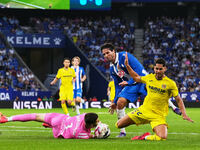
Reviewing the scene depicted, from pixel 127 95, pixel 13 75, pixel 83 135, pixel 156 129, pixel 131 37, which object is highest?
pixel 131 37

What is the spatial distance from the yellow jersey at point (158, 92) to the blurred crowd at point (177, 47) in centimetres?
2300

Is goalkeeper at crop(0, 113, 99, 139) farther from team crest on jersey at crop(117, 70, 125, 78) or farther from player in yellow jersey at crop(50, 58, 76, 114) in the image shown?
player in yellow jersey at crop(50, 58, 76, 114)

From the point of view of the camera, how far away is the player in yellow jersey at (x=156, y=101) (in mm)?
9234

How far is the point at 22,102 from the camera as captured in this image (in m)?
27.1

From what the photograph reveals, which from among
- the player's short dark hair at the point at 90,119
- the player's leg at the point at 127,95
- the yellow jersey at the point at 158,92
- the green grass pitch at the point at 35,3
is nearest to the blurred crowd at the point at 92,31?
the green grass pitch at the point at 35,3

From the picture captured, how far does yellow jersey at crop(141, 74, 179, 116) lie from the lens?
30.6 feet

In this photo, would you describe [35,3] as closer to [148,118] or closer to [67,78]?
[67,78]

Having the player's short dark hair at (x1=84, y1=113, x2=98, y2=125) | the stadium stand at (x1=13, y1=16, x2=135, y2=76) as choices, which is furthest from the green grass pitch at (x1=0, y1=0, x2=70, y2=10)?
the player's short dark hair at (x1=84, y1=113, x2=98, y2=125)

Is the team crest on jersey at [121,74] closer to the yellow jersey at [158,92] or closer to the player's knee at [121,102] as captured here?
the player's knee at [121,102]

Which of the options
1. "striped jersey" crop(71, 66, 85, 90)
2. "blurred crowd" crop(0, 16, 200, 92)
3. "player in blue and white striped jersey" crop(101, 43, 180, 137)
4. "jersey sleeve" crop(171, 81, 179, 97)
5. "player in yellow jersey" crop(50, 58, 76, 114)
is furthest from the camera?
"blurred crowd" crop(0, 16, 200, 92)

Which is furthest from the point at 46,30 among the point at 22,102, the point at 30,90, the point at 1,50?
the point at 22,102

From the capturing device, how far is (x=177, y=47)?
36844 mm

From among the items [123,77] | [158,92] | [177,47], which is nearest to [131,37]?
[177,47]

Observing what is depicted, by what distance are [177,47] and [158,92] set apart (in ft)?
91.7
